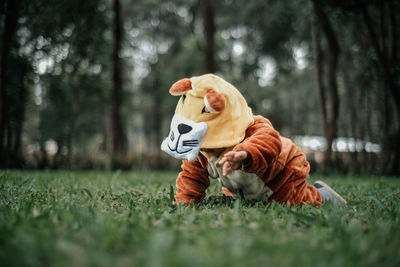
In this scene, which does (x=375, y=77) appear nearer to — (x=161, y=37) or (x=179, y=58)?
(x=179, y=58)

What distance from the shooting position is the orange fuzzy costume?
177cm

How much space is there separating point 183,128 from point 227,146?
30cm

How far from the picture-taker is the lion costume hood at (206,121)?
70.0 inches

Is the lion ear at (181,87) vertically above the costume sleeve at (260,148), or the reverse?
the lion ear at (181,87)

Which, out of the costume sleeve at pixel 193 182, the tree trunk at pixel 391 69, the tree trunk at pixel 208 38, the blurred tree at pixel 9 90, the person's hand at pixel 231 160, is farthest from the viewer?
the tree trunk at pixel 208 38

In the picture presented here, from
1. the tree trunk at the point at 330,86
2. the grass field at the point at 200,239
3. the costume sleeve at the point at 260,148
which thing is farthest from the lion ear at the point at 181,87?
the tree trunk at the point at 330,86

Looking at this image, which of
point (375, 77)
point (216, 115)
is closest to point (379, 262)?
point (216, 115)

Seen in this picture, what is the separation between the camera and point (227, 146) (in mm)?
1813

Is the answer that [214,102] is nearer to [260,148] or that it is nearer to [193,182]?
[260,148]

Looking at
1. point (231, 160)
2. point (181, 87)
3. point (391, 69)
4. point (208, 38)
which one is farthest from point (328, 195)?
point (208, 38)

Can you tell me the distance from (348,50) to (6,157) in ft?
36.1

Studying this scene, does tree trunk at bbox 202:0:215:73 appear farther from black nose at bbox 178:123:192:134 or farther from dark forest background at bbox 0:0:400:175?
black nose at bbox 178:123:192:134

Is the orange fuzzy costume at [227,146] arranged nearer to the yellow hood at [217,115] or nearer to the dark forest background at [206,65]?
the yellow hood at [217,115]

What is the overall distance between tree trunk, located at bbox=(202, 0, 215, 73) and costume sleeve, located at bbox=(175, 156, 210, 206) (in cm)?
674
